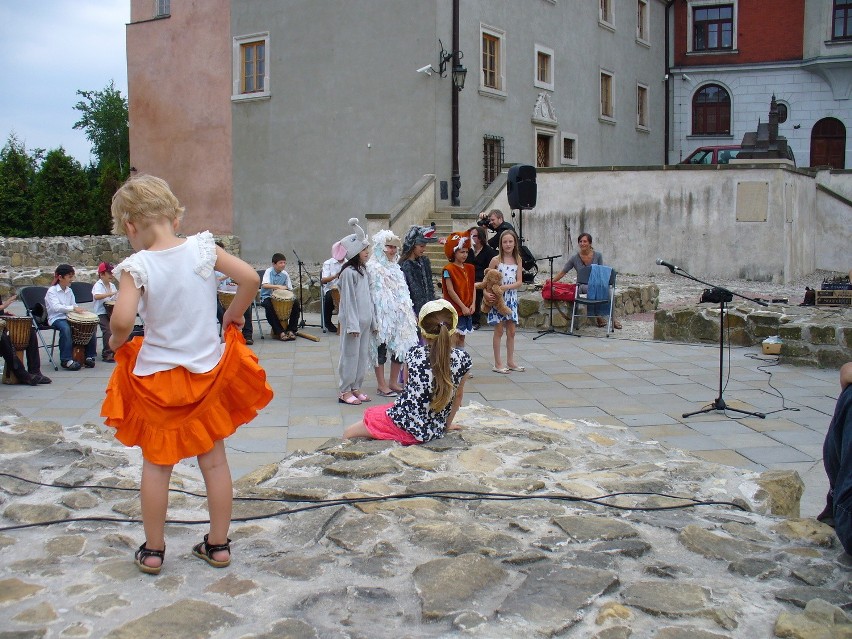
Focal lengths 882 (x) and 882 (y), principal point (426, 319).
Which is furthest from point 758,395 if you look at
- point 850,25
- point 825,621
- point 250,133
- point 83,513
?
point 850,25

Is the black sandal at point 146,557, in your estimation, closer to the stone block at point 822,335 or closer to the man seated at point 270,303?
the stone block at point 822,335

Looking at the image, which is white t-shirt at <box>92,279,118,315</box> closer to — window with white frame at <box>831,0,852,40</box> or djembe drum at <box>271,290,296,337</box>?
djembe drum at <box>271,290,296,337</box>

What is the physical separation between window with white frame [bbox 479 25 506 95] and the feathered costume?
1481cm

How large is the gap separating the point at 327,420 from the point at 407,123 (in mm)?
14598

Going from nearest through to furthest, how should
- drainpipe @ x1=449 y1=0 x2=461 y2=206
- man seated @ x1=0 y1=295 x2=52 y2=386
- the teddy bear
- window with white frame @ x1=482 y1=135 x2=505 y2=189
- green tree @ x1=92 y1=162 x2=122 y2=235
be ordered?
man seated @ x1=0 y1=295 x2=52 y2=386
the teddy bear
drainpipe @ x1=449 y1=0 x2=461 y2=206
window with white frame @ x1=482 y1=135 x2=505 y2=189
green tree @ x1=92 y1=162 x2=122 y2=235

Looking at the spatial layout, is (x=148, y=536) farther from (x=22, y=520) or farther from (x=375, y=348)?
(x=375, y=348)

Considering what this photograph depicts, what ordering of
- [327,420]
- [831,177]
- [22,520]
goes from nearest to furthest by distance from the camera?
[22,520]
[327,420]
[831,177]

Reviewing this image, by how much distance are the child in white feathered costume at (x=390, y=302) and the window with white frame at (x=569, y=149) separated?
18.0m

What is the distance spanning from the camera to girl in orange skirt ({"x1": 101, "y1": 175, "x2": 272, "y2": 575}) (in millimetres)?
3160

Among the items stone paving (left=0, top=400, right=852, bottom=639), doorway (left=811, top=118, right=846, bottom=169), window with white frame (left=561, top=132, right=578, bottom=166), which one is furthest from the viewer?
doorway (left=811, top=118, right=846, bottom=169)

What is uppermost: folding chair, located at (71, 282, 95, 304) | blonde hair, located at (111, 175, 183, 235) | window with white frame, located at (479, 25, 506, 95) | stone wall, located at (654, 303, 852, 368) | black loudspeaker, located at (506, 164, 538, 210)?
window with white frame, located at (479, 25, 506, 95)

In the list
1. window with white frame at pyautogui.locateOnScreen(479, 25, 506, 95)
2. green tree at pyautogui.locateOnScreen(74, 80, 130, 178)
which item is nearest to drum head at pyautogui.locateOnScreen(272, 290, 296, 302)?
window with white frame at pyautogui.locateOnScreen(479, 25, 506, 95)

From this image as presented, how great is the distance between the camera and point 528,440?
5469 millimetres

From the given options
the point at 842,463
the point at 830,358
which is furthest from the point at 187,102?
the point at 842,463
